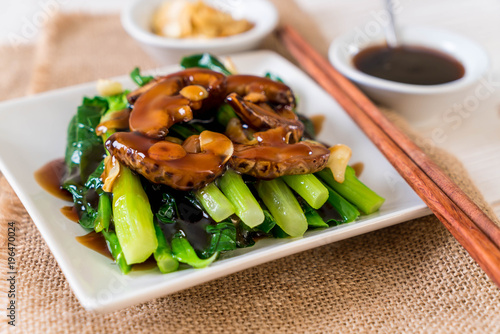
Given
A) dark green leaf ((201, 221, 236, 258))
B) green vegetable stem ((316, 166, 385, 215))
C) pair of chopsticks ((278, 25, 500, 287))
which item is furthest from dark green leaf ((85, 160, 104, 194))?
pair of chopsticks ((278, 25, 500, 287))

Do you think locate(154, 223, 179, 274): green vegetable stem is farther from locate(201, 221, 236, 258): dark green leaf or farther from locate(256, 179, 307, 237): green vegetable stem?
locate(256, 179, 307, 237): green vegetable stem

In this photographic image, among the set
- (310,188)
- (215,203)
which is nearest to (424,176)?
(310,188)

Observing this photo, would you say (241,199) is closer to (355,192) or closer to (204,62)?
(355,192)

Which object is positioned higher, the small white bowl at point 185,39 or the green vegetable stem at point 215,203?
the green vegetable stem at point 215,203

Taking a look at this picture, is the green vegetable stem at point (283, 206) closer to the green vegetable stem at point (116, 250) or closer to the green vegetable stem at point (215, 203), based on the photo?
the green vegetable stem at point (215, 203)

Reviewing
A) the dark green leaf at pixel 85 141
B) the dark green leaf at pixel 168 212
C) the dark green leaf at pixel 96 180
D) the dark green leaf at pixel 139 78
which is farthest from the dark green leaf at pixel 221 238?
the dark green leaf at pixel 139 78

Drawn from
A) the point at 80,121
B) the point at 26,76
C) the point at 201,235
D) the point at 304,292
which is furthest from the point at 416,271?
the point at 26,76
